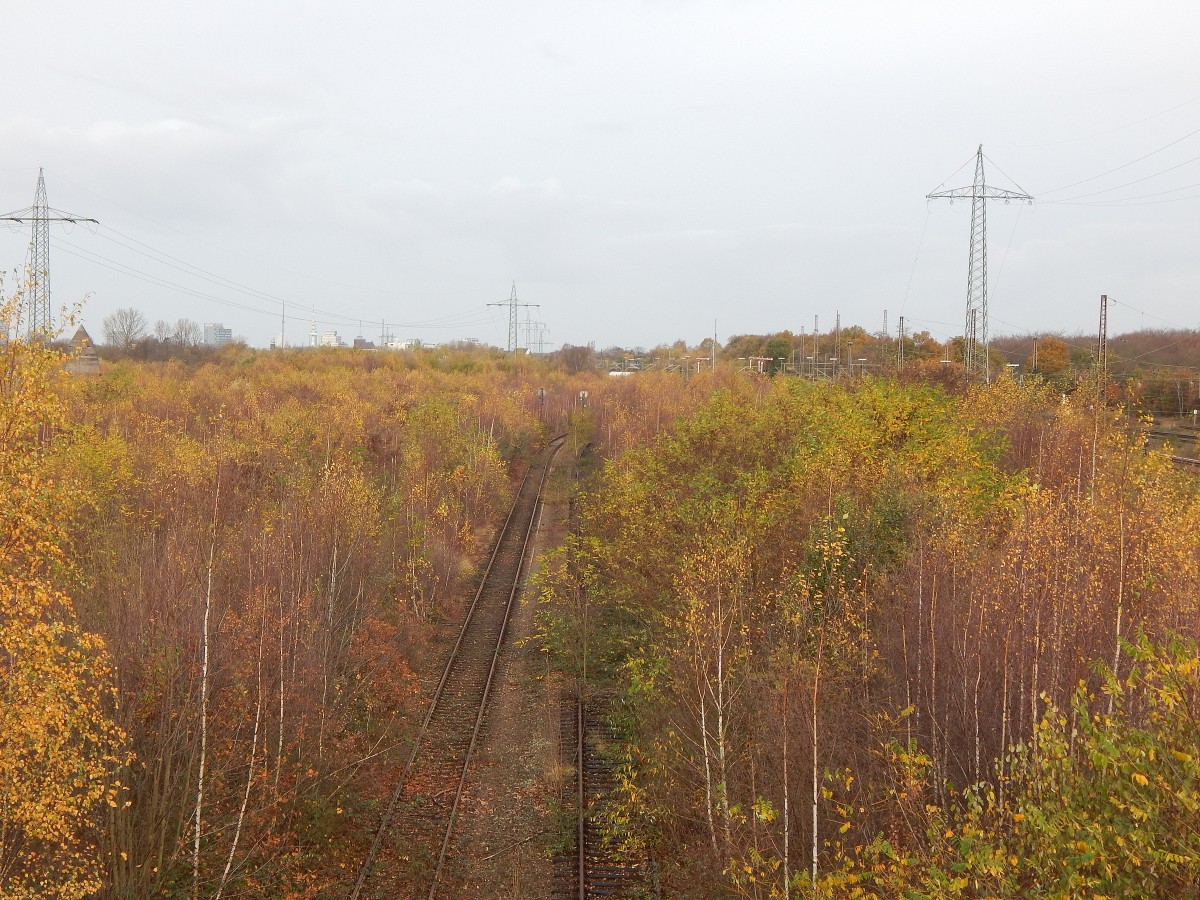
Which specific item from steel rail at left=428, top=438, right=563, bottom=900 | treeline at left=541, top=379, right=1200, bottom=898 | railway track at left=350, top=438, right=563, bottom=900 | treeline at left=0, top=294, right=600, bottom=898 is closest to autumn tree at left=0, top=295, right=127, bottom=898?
treeline at left=0, top=294, right=600, bottom=898

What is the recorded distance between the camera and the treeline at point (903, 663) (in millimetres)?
5680

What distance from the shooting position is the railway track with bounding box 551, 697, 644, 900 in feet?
42.2

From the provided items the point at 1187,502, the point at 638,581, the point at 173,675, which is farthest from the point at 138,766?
the point at 1187,502

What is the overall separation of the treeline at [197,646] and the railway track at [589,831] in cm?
351

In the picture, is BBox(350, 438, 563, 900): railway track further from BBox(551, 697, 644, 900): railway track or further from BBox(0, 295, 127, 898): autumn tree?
BBox(0, 295, 127, 898): autumn tree

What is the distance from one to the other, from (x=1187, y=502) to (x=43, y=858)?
1725 cm

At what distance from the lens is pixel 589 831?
565 inches

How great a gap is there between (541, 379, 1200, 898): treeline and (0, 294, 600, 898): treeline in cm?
546

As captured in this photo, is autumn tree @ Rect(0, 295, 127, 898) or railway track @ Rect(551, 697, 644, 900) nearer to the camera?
autumn tree @ Rect(0, 295, 127, 898)

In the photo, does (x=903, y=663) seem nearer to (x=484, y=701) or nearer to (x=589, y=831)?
(x=589, y=831)

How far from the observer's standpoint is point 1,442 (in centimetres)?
853

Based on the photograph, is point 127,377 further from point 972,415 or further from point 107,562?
point 972,415

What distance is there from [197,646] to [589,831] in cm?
728

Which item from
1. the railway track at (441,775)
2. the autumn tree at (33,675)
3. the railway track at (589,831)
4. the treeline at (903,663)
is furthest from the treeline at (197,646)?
the treeline at (903,663)
